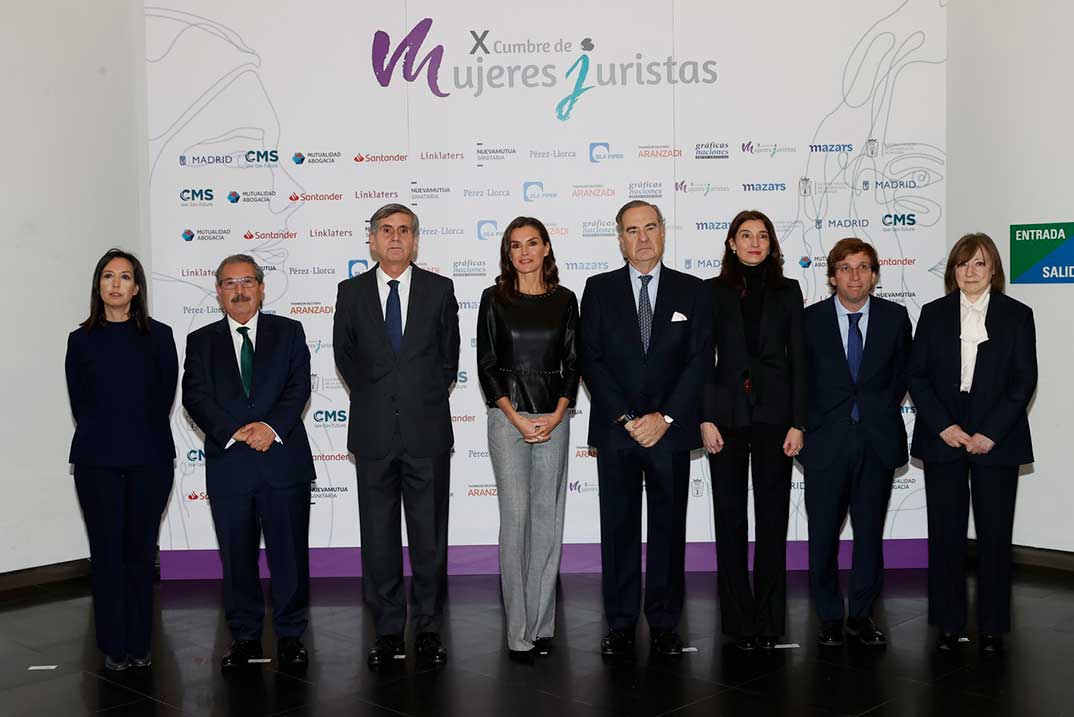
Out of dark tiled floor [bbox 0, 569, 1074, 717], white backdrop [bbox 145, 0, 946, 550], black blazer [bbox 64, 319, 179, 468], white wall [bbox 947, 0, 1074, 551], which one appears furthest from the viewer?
white backdrop [bbox 145, 0, 946, 550]

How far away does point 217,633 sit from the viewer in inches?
193

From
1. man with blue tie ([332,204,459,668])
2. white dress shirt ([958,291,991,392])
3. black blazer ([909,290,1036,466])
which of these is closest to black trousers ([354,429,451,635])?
man with blue tie ([332,204,459,668])

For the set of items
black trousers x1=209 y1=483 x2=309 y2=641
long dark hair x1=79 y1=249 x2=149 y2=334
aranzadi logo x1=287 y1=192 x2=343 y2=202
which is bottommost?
black trousers x1=209 y1=483 x2=309 y2=641

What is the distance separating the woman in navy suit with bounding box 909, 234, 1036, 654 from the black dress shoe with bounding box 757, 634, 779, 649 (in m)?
0.74

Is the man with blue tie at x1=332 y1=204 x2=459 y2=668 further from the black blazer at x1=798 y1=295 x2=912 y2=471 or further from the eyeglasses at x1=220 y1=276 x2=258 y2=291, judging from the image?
the black blazer at x1=798 y1=295 x2=912 y2=471

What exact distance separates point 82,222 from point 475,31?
8.97 feet

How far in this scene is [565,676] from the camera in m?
4.09

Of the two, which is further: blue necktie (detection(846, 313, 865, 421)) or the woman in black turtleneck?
blue necktie (detection(846, 313, 865, 421))

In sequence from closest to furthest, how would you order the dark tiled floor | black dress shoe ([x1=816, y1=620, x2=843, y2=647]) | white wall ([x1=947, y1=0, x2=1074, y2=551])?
the dark tiled floor → black dress shoe ([x1=816, y1=620, x2=843, y2=647]) → white wall ([x1=947, y1=0, x2=1074, y2=551])

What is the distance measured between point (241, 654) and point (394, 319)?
1.64m

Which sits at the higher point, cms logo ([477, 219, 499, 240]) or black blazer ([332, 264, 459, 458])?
cms logo ([477, 219, 499, 240])

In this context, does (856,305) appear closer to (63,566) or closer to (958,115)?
(958,115)

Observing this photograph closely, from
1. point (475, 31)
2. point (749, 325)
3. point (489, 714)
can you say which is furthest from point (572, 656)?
point (475, 31)

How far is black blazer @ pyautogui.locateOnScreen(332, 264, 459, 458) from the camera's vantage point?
4297 millimetres
